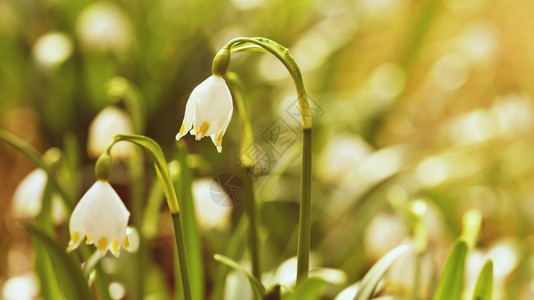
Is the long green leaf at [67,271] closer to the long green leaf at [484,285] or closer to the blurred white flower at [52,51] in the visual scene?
the long green leaf at [484,285]

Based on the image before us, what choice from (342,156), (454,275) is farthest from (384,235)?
(454,275)

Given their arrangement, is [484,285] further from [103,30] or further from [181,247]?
[103,30]

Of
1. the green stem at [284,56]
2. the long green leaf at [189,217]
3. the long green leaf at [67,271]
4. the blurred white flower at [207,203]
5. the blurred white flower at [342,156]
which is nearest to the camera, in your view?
the green stem at [284,56]

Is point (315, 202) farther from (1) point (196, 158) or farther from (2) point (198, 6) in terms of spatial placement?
(2) point (198, 6)

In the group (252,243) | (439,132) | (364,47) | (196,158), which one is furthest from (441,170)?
(364,47)

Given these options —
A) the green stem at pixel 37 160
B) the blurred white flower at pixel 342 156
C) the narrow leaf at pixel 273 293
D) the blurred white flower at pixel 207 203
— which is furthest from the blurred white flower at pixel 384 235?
the green stem at pixel 37 160

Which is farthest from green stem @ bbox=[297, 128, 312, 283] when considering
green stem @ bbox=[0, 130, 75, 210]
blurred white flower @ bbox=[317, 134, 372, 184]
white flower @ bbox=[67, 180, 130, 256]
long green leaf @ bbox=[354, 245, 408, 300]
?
blurred white flower @ bbox=[317, 134, 372, 184]

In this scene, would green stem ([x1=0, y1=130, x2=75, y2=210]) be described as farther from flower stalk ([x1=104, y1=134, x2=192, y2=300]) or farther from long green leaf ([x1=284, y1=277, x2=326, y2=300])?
long green leaf ([x1=284, y1=277, x2=326, y2=300])
